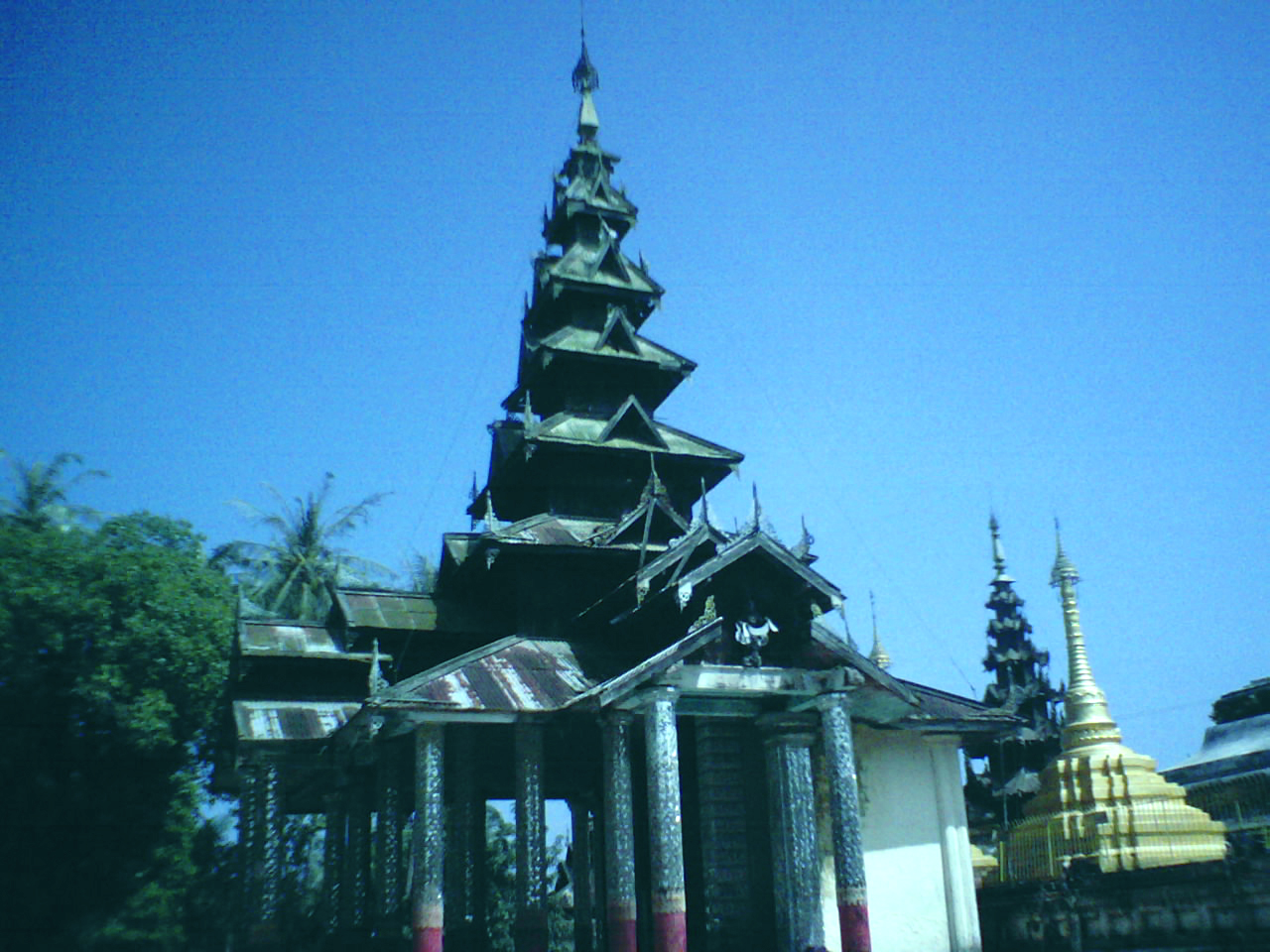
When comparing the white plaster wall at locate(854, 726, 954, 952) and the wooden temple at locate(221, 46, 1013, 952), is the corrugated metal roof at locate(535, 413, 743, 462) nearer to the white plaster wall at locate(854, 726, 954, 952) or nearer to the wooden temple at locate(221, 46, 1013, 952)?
the wooden temple at locate(221, 46, 1013, 952)

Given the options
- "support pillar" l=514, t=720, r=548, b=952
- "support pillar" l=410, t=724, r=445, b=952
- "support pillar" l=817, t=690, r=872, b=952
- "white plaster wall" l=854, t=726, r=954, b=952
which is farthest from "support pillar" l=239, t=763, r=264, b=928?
"white plaster wall" l=854, t=726, r=954, b=952

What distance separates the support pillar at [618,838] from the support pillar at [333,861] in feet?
26.3

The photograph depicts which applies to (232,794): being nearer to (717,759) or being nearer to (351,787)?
(351,787)

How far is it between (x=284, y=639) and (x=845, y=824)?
484 inches

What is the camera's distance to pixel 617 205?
34.1 meters

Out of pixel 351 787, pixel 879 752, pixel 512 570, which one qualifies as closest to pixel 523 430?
pixel 512 570

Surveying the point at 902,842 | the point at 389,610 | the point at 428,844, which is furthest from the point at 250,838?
the point at 902,842

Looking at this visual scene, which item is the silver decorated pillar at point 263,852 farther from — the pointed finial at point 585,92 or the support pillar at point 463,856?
the pointed finial at point 585,92

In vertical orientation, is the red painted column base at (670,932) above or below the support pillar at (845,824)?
below

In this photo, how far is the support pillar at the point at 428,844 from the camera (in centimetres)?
1878

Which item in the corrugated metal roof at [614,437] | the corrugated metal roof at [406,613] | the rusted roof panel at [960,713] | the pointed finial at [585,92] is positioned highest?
the pointed finial at [585,92]

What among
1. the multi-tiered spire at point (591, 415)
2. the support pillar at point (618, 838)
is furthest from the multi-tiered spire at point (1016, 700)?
the support pillar at point (618, 838)

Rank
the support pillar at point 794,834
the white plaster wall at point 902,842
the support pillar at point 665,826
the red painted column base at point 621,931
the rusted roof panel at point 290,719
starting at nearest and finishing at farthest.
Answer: the support pillar at point 665,826 → the red painted column base at point 621,931 → the support pillar at point 794,834 → the rusted roof panel at point 290,719 → the white plaster wall at point 902,842

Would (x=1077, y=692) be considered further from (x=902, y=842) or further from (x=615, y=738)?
(x=615, y=738)
